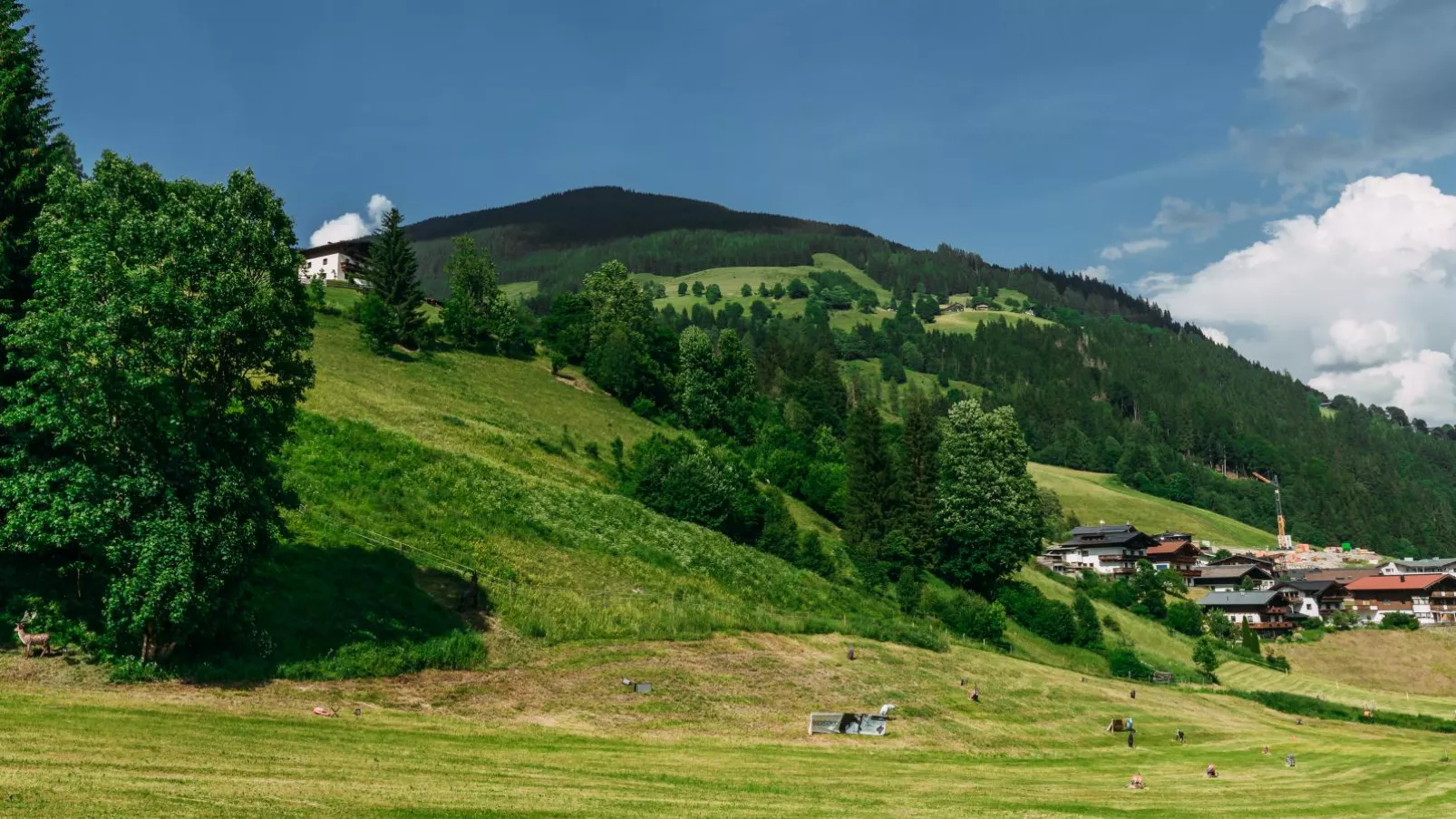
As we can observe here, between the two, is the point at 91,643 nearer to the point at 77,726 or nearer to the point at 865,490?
the point at 77,726

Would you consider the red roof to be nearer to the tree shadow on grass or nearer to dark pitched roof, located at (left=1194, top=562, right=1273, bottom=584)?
dark pitched roof, located at (left=1194, top=562, right=1273, bottom=584)

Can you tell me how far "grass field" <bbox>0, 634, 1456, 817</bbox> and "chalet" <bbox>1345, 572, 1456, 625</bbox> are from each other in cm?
11764

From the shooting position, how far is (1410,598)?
149 meters

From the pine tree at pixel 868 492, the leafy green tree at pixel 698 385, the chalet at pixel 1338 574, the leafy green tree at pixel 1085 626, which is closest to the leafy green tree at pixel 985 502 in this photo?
the pine tree at pixel 868 492

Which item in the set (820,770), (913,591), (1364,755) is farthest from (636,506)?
(1364,755)

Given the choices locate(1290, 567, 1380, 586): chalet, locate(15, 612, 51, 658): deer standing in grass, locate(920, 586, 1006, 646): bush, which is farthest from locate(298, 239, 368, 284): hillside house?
locate(1290, 567, 1380, 586): chalet

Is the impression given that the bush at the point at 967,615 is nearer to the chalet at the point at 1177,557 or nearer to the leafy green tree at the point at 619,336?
the leafy green tree at the point at 619,336

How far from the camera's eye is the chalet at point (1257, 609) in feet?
430

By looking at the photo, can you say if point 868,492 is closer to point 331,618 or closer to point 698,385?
point 698,385

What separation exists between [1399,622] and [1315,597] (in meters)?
16.6

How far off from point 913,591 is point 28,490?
62.6m

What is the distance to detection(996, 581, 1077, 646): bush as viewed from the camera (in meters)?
80.5

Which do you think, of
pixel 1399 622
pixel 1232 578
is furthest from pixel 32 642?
pixel 1232 578

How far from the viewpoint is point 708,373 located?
117 metres
